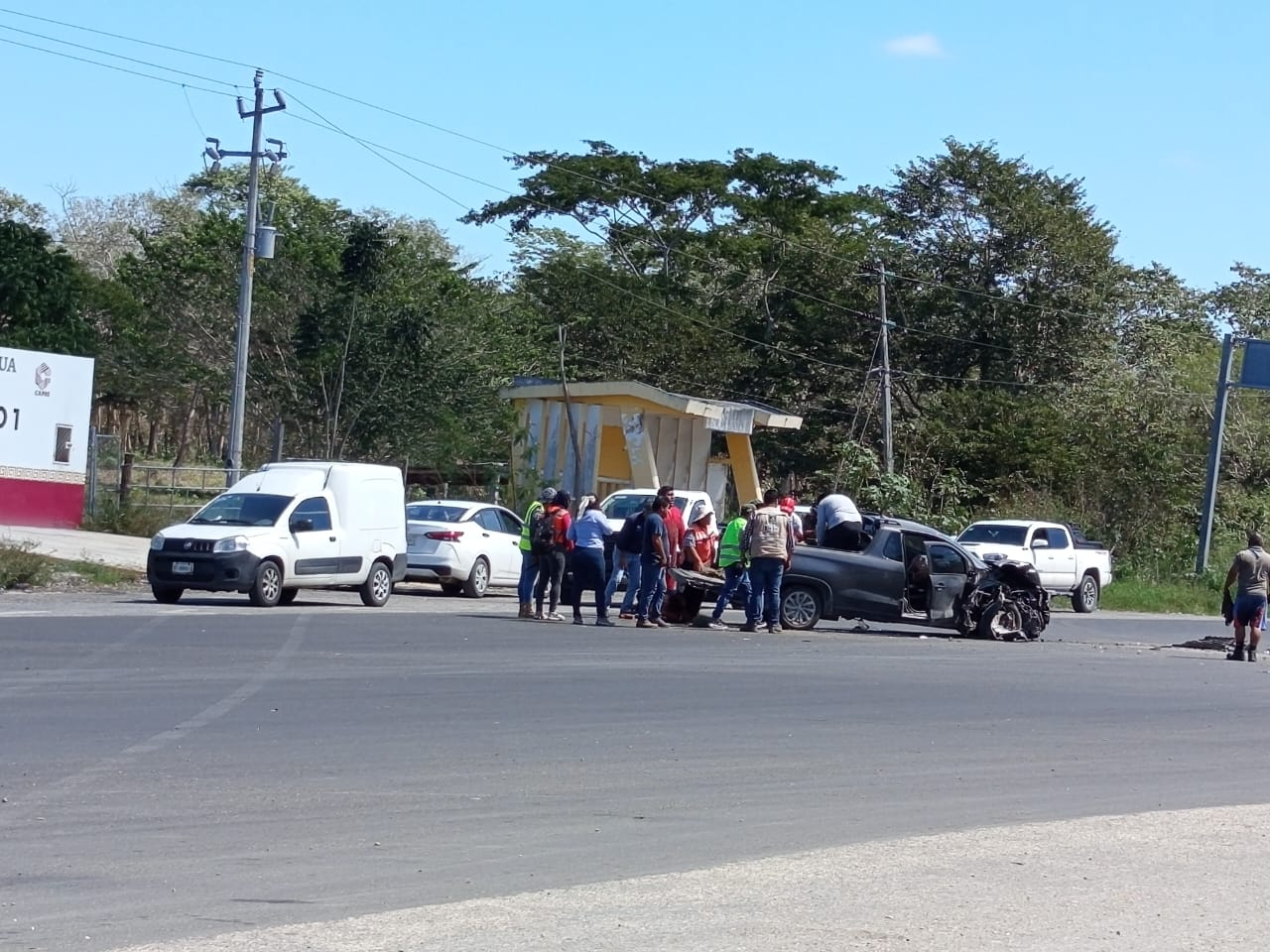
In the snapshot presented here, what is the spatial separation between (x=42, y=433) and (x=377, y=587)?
39.8 feet

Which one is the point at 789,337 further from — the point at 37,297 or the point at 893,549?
the point at 893,549

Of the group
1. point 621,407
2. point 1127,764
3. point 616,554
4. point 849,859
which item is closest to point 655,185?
point 621,407

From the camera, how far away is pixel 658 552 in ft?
72.6

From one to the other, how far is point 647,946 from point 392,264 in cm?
4230

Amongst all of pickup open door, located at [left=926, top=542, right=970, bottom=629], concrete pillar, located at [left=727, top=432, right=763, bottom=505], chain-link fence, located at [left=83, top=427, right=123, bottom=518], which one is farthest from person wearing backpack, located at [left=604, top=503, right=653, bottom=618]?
concrete pillar, located at [left=727, top=432, right=763, bottom=505]

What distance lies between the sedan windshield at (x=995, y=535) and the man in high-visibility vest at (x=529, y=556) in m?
15.3

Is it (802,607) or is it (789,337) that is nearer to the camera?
(802,607)

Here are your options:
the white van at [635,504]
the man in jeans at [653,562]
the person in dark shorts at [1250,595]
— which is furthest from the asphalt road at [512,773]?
the white van at [635,504]

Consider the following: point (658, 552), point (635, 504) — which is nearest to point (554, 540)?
point (658, 552)

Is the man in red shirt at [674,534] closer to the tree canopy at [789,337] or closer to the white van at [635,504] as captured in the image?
the white van at [635,504]

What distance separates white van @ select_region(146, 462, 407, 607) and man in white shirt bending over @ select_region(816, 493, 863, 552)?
6.26 m

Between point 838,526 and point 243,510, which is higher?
point 838,526

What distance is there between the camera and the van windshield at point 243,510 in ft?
75.5

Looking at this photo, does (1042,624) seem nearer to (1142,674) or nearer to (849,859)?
(1142,674)
